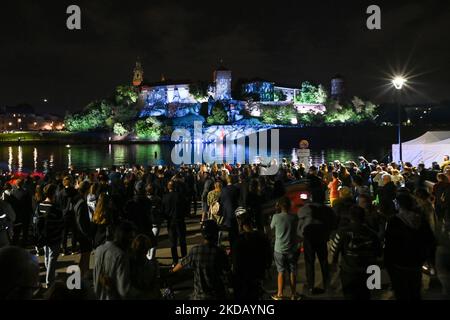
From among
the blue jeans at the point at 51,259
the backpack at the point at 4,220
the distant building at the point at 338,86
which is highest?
the distant building at the point at 338,86

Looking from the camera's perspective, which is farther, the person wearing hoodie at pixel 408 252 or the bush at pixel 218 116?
the bush at pixel 218 116

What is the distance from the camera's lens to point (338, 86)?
479 feet

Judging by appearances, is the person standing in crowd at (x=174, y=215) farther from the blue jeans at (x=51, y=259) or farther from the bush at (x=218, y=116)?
the bush at (x=218, y=116)

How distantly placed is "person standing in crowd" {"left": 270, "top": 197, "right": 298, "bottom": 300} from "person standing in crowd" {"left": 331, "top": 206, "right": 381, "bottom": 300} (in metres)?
1.07

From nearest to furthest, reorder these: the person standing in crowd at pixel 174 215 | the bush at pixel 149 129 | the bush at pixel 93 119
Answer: the person standing in crowd at pixel 174 215, the bush at pixel 149 129, the bush at pixel 93 119

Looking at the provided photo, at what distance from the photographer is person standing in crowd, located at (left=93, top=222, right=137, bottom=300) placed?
3751 mm

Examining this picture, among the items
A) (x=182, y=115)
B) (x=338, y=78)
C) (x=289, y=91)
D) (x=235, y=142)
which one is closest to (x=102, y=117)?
(x=182, y=115)

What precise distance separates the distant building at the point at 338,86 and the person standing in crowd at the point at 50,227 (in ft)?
488

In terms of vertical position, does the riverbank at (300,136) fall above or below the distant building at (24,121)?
below

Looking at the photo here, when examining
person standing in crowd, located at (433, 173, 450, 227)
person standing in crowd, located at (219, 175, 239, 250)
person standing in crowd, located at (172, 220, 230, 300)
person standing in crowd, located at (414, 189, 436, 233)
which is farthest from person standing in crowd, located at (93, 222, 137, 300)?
person standing in crowd, located at (433, 173, 450, 227)

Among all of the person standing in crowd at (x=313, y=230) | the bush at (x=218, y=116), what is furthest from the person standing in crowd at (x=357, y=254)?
the bush at (x=218, y=116)

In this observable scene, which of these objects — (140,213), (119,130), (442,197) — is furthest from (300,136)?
(140,213)

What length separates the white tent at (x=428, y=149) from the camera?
56.5 ft
